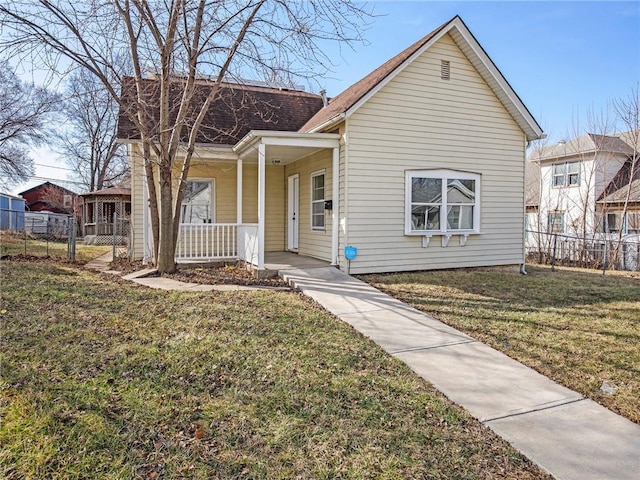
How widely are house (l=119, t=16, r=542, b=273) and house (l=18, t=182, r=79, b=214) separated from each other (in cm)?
3156

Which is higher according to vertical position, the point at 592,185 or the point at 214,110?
the point at 214,110

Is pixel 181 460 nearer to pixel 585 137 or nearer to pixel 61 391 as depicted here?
pixel 61 391

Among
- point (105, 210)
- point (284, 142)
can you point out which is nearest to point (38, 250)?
point (284, 142)

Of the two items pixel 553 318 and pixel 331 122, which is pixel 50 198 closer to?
pixel 331 122

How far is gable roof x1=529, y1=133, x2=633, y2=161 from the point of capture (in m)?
19.3

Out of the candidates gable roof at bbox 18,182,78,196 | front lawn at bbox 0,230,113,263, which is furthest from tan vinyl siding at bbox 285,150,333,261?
gable roof at bbox 18,182,78,196

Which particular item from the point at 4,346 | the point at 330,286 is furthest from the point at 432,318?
the point at 4,346

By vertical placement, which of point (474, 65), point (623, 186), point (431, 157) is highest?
point (474, 65)

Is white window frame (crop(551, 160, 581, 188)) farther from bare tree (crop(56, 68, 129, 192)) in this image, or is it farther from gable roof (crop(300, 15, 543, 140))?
bare tree (crop(56, 68, 129, 192))

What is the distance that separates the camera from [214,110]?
40.9ft

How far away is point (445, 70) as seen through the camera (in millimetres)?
10062

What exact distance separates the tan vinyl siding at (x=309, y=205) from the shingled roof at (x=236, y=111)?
5.49 feet

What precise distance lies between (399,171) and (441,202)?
4.40ft

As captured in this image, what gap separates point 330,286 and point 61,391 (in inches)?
201
